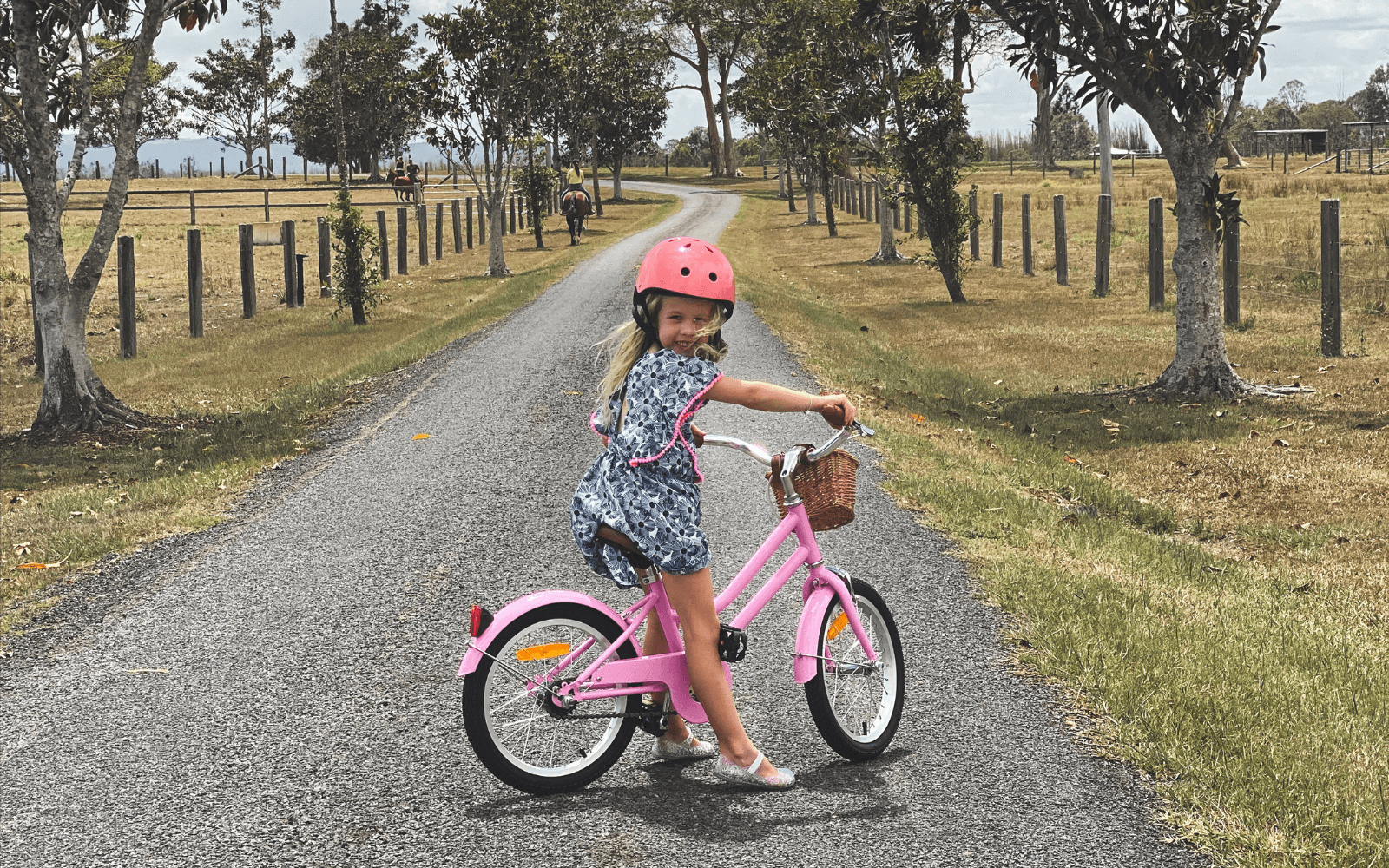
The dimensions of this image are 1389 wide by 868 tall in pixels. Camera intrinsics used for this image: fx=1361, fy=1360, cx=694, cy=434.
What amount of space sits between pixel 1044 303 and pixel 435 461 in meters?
14.0

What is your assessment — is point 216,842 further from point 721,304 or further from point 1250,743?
point 1250,743

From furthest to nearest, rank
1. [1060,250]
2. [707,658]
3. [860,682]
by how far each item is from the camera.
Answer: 1. [1060,250]
2. [860,682]
3. [707,658]

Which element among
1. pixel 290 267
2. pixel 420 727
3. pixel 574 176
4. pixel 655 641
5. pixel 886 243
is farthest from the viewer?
pixel 574 176

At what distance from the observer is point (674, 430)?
399cm

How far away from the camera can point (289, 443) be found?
35.8 ft

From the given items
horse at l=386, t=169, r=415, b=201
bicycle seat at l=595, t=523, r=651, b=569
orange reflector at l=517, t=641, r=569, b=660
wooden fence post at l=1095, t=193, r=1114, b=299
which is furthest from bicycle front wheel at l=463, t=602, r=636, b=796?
horse at l=386, t=169, r=415, b=201

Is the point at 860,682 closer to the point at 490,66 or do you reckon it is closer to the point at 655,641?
the point at 655,641

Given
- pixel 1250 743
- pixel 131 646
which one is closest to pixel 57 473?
pixel 131 646

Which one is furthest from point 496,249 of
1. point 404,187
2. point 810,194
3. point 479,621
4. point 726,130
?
Answer: point 726,130

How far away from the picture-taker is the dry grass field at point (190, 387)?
855cm

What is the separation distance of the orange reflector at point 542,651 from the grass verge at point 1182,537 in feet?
6.09

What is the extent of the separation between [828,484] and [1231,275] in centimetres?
1405

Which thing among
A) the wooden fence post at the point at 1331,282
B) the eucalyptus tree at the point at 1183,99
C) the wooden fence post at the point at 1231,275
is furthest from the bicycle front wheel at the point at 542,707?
the wooden fence post at the point at 1231,275

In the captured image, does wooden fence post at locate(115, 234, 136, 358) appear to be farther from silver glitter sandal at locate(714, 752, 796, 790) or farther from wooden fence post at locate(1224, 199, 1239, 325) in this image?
silver glitter sandal at locate(714, 752, 796, 790)
